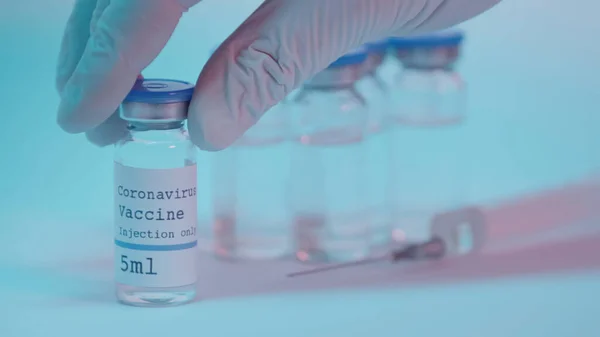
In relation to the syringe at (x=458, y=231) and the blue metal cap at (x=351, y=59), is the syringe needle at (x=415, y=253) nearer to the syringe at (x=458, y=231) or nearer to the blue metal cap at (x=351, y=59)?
the syringe at (x=458, y=231)

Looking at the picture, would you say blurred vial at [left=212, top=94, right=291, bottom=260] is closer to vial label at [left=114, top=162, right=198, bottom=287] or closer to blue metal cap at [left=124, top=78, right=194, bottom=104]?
vial label at [left=114, top=162, right=198, bottom=287]

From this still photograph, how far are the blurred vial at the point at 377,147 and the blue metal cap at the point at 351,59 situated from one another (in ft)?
0.26

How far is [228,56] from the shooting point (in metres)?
1.98

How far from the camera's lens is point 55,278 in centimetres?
236

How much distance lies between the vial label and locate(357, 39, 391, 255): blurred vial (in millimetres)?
630

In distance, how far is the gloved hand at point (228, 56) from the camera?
196 cm

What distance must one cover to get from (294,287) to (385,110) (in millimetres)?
649

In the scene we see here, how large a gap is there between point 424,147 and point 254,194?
0.51 m

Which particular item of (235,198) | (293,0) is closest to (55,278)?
(235,198)

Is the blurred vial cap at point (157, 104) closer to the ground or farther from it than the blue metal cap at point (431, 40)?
closer to the ground

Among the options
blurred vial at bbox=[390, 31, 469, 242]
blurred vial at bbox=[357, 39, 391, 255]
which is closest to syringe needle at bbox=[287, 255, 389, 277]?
blurred vial at bbox=[357, 39, 391, 255]

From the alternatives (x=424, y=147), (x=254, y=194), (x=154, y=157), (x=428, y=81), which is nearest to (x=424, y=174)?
(x=424, y=147)

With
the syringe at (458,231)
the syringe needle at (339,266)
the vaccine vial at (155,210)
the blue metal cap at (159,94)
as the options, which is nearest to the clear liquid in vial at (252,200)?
the syringe needle at (339,266)

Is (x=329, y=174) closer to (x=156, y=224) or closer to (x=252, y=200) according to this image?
(x=252, y=200)
